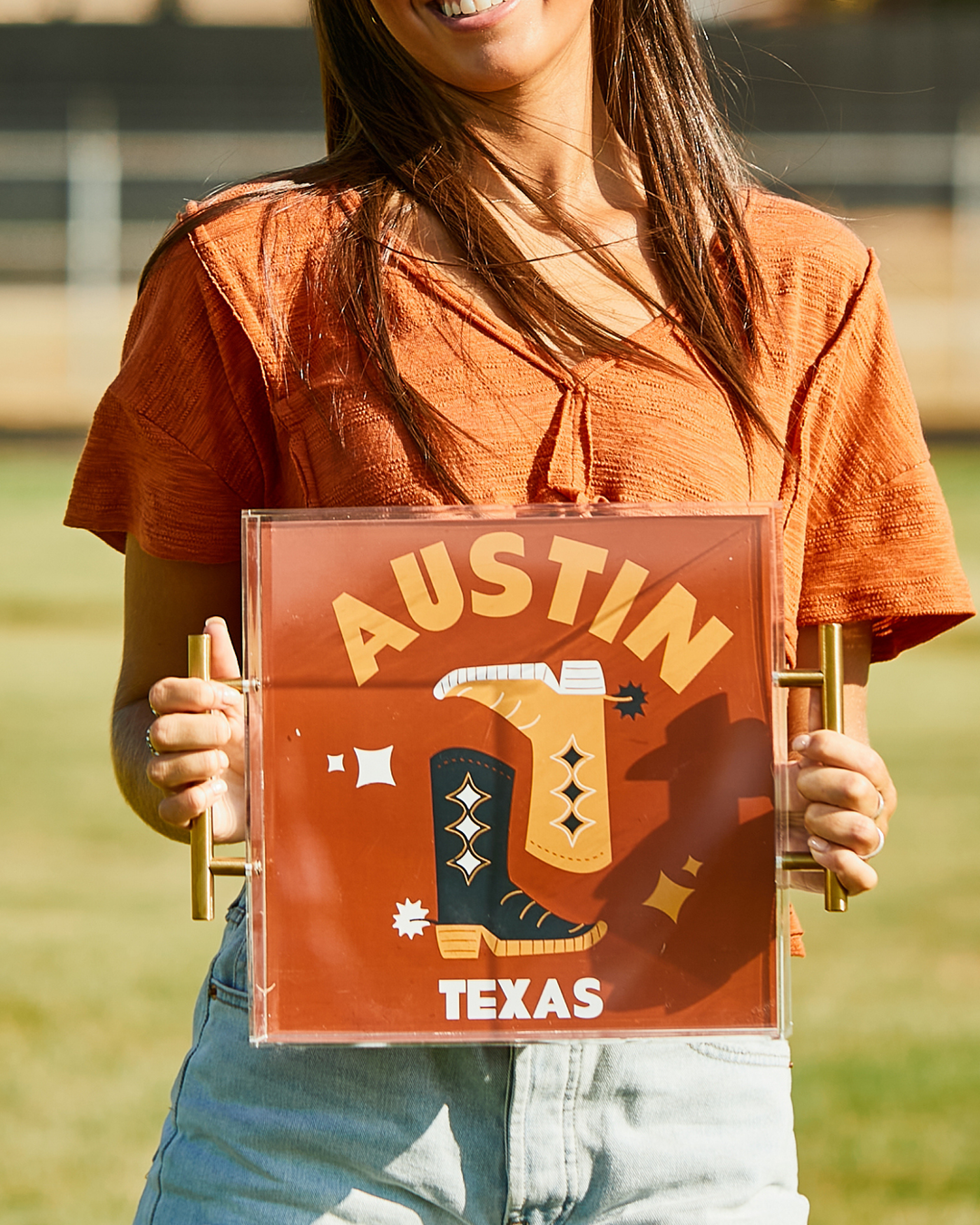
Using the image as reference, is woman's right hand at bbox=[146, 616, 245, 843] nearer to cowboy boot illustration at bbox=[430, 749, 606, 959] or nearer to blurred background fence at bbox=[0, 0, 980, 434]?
cowboy boot illustration at bbox=[430, 749, 606, 959]

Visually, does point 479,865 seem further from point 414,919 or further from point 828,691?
point 828,691

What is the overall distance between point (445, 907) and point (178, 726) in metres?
0.22

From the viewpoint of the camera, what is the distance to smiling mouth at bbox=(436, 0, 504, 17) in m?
1.28

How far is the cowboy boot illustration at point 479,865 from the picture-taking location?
1143 millimetres

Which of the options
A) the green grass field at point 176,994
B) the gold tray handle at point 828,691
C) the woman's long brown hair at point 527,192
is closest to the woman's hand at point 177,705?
the woman's long brown hair at point 527,192

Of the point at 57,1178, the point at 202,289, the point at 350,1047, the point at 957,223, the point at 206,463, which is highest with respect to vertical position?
the point at 957,223

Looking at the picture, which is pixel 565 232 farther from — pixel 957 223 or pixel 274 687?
pixel 957 223

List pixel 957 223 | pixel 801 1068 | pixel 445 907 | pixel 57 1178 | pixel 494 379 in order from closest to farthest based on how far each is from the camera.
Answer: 1. pixel 445 907
2. pixel 494 379
3. pixel 57 1178
4. pixel 801 1068
5. pixel 957 223

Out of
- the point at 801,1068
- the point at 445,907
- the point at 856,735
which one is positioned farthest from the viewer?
the point at 801,1068

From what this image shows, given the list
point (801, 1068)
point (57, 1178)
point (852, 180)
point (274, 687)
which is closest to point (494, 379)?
point (274, 687)

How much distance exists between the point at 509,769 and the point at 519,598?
0.11 m

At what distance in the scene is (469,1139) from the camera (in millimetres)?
1209

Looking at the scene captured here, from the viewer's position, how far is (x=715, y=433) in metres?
1.28

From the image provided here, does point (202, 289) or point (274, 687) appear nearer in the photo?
point (274, 687)
